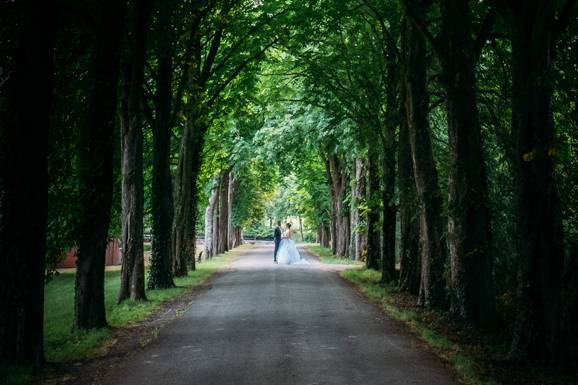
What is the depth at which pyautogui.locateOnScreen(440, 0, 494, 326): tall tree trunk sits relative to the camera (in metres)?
12.1

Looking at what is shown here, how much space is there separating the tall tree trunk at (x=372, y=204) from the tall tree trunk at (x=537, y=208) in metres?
12.7

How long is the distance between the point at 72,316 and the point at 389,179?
35.9 feet

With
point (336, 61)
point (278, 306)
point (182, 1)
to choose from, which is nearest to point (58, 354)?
point (278, 306)

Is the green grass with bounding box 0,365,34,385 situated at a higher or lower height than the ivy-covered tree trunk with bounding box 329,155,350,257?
lower

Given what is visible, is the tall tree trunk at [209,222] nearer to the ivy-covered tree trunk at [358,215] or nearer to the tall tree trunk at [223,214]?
the tall tree trunk at [223,214]

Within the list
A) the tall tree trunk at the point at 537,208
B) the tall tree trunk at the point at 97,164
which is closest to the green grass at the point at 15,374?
the tall tree trunk at the point at 97,164

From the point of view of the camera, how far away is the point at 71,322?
Result: 48.1ft

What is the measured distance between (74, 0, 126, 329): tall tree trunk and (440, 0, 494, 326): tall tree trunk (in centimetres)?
608

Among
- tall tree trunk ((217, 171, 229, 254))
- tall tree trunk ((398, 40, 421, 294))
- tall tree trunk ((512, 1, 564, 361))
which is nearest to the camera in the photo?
tall tree trunk ((512, 1, 564, 361))

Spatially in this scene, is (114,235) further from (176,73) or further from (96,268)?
(96,268)

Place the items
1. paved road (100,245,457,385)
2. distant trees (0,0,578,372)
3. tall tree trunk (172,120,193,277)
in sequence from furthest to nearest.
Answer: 1. tall tree trunk (172,120,193,277)
2. distant trees (0,0,578,372)
3. paved road (100,245,457,385)

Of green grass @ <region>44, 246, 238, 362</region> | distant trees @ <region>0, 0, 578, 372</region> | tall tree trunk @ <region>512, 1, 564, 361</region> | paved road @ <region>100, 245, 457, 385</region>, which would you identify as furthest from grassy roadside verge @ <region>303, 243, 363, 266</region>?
tall tree trunk @ <region>512, 1, 564, 361</region>

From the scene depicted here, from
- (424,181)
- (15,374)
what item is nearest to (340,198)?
(424,181)

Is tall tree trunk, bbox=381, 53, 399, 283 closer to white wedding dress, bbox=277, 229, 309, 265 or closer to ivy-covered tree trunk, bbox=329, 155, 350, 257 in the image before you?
white wedding dress, bbox=277, 229, 309, 265
